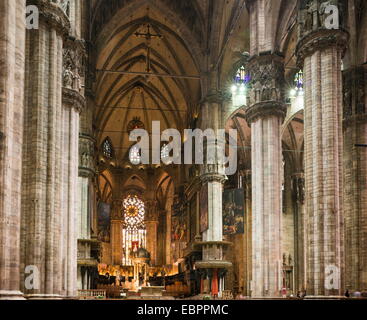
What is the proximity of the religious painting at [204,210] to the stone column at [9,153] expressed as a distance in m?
27.9

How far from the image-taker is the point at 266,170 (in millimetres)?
31797

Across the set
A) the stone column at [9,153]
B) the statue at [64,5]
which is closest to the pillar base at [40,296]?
the stone column at [9,153]

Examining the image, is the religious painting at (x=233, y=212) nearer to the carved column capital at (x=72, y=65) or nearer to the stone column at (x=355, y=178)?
the stone column at (x=355, y=178)

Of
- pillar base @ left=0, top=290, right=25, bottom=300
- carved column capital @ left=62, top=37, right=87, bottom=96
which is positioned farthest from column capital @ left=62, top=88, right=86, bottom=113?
pillar base @ left=0, top=290, right=25, bottom=300

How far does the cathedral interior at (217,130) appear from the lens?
1956cm

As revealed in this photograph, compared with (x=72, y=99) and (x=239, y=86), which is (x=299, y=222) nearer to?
(x=239, y=86)

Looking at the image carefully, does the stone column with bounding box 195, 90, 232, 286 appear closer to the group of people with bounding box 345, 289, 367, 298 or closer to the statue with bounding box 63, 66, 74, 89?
the group of people with bounding box 345, 289, 367, 298

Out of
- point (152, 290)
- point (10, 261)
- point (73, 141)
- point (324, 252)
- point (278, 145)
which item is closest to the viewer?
point (10, 261)

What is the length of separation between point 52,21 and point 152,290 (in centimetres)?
1985

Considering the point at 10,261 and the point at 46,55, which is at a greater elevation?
the point at 46,55

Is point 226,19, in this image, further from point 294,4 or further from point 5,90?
point 5,90

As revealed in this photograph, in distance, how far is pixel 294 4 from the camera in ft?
107
